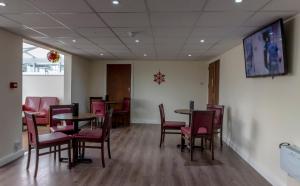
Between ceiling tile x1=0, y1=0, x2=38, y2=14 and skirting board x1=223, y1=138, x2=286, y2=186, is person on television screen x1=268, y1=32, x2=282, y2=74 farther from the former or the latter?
ceiling tile x1=0, y1=0, x2=38, y2=14

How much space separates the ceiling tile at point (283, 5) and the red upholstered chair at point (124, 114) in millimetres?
5708

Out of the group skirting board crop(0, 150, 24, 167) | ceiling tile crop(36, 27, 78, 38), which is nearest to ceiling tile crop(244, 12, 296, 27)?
ceiling tile crop(36, 27, 78, 38)

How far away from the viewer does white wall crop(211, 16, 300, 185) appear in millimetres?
2938

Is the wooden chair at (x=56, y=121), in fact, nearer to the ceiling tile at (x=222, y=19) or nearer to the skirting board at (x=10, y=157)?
the skirting board at (x=10, y=157)

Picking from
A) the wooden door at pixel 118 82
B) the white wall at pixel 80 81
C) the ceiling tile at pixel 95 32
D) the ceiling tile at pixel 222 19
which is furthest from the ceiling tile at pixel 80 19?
the wooden door at pixel 118 82

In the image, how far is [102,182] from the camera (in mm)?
3336

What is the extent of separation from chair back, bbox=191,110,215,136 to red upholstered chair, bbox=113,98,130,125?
3.71m

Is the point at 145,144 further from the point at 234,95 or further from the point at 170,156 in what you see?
the point at 234,95

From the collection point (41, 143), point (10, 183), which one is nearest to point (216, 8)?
point (41, 143)

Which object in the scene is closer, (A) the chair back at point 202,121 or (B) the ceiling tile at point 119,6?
(B) the ceiling tile at point 119,6

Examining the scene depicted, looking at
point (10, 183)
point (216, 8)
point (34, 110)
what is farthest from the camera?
point (34, 110)

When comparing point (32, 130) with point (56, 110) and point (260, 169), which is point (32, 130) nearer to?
point (56, 110)

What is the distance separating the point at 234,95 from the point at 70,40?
368 centimetres

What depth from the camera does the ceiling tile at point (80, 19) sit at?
10.3ft
